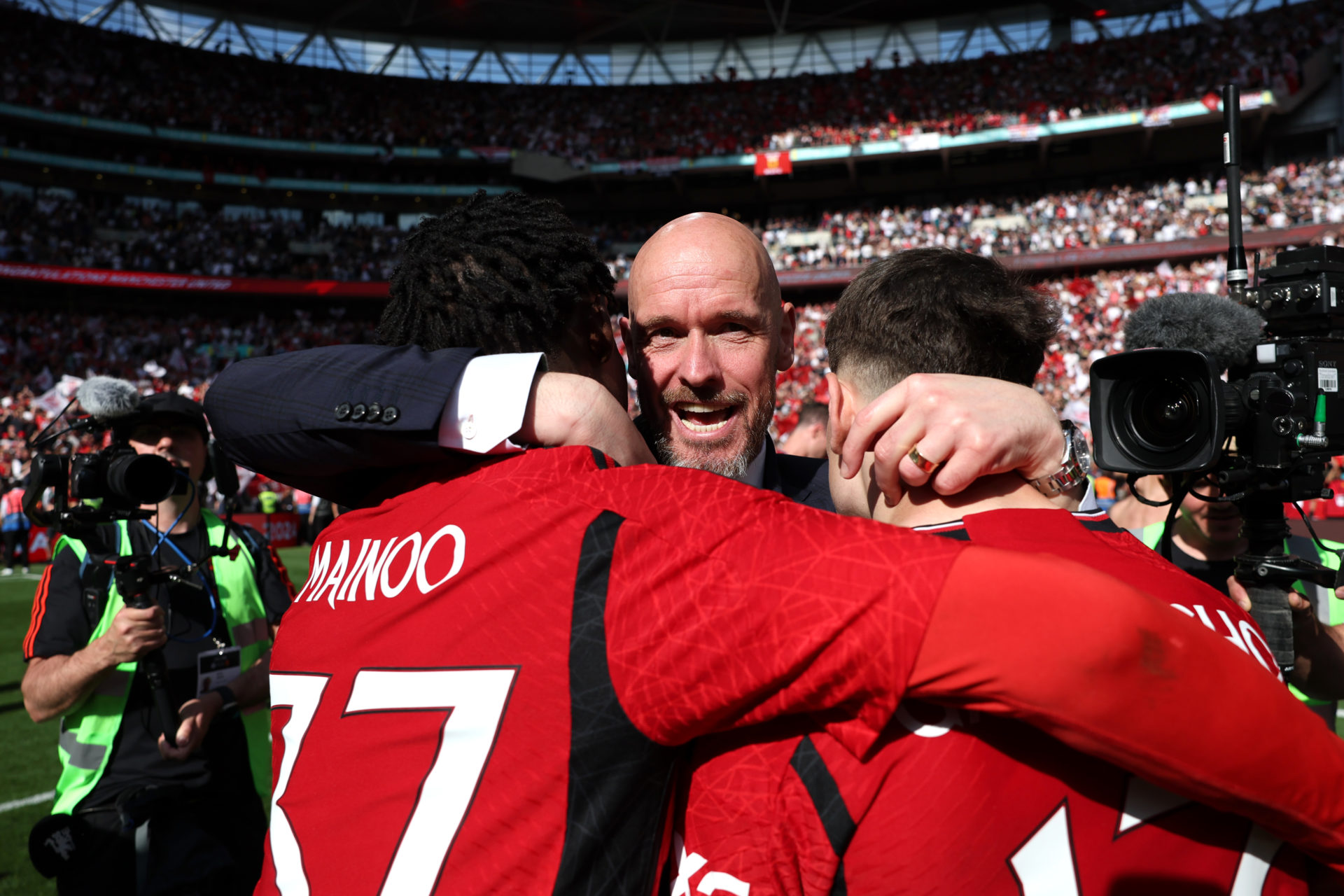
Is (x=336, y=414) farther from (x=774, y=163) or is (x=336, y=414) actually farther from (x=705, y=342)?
(x=774, y=163)

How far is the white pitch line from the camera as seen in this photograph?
5625mm

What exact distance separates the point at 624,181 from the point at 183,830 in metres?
32.4

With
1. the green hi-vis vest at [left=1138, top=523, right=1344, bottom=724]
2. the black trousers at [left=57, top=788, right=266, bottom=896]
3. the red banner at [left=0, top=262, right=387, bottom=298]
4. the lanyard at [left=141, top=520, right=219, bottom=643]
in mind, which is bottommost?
the black trousers at [left=57, top=788, right=266, bottom=896]

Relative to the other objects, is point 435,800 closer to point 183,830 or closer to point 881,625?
point 881,625

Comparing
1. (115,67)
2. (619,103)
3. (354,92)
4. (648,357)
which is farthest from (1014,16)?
(648,357)

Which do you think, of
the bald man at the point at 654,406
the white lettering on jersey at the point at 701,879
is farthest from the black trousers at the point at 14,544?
the white lettering on jersey at the point at 701,879

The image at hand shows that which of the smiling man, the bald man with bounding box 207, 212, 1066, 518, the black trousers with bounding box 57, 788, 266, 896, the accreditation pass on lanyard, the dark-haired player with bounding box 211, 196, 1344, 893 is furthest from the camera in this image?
the accreditation pass on lanyard

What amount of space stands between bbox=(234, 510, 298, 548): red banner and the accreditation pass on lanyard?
1812 centimetres

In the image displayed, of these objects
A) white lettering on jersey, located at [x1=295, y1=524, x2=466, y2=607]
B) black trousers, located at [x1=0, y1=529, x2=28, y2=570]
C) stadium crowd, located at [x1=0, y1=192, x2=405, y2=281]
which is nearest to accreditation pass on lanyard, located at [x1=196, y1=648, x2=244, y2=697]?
white lettering on jersey, located at [x1=295, y1=524, x2=466, y2=607]

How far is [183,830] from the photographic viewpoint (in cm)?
298

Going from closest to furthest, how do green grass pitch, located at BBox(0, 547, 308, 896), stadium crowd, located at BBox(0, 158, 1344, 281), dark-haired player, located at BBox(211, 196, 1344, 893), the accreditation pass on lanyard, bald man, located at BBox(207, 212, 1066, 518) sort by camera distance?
dark-haired player, located at BBox(211, 196, 1344, 893) → bald man, located at BBox(207, 212, 1066, 518) → the accreditation pass on lanyard → green grass pitch, located at BBox(0, 547, 308, 896) → stadium crowd, located at BBox(0, 158, 1344, 281)

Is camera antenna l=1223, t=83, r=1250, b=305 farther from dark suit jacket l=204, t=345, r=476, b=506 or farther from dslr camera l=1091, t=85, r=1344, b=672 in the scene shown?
dark suit jacket l=204, t=345, r=476, b=506

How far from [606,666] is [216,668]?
2756mm

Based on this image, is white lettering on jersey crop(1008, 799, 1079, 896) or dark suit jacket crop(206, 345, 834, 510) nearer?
white lettering on jersey crop(1008, 799, 1079, 896)
